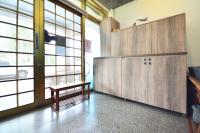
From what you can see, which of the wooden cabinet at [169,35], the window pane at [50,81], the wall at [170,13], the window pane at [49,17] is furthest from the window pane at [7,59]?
the wall at [170,13]

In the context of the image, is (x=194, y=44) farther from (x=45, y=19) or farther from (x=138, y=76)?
(x=45, y=19)

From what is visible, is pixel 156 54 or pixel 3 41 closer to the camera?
pixel 3 41

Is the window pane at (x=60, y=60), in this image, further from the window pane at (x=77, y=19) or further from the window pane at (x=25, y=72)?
the window pane at (x=77, y=19)

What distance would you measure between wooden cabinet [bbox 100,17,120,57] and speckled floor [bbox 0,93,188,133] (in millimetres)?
1877

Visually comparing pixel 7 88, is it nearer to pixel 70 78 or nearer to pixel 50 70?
pixel 50 70

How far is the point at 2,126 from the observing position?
166cm

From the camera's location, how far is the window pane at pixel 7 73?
76.8 inches

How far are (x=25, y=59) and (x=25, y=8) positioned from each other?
1.00 metres

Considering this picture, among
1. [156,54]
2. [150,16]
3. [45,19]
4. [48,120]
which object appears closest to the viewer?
[48,120]

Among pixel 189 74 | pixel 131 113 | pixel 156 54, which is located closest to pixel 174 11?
pixel 156 54

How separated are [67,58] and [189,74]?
273 cm

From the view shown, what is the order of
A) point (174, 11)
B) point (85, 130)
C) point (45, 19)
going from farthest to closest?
point (174, 11) < point (45, 19) < point (85, 130)

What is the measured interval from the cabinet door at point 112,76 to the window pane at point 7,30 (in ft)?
7.15

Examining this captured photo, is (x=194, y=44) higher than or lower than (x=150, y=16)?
lower
